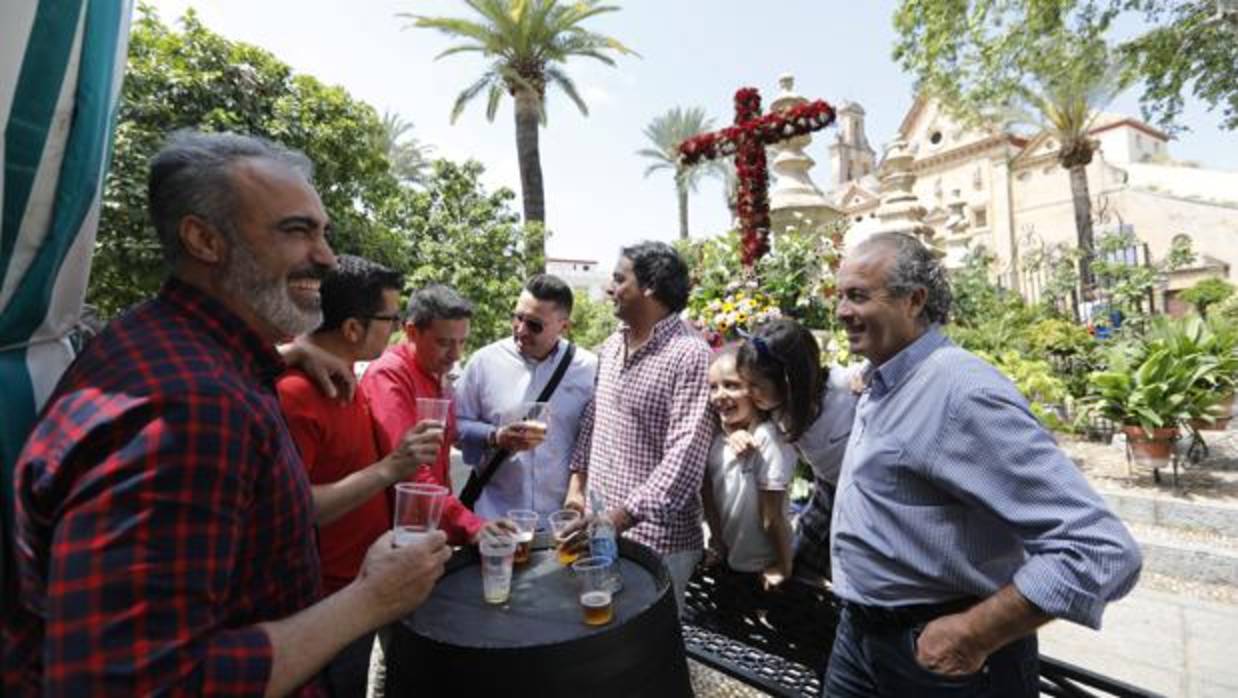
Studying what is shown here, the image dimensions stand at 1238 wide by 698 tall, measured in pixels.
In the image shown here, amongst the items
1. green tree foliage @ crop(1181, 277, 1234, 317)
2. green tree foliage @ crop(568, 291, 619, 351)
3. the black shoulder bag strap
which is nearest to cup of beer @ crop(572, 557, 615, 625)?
the black shoulder bag strap

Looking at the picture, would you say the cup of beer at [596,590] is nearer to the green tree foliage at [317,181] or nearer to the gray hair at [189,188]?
the gray hair at [189,188]

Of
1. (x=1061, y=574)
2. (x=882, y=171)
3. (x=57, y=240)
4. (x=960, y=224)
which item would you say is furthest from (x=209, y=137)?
(x=960, y=224)

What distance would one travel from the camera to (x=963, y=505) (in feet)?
5.70

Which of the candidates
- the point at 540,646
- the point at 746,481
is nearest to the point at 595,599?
the point at 540,646

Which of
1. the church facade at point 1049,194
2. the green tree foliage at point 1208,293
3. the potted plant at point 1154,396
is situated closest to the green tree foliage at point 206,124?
the potted plant at point 1154,396

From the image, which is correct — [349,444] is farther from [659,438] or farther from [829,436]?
[829,436]

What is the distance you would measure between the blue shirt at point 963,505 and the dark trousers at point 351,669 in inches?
60.8

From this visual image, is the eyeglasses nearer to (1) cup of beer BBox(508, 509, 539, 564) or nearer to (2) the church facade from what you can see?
(1) cup of beer BBox(508, 509, 539, 564)

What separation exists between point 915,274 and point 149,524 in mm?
1919

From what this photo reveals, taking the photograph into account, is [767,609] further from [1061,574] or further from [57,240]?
[57,240]

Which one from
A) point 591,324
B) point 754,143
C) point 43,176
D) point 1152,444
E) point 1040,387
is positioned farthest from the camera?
point 591,324

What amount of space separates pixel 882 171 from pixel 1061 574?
10.5 m

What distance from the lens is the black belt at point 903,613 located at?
5.76 feet

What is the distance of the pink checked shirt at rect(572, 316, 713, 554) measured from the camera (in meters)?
2.55
